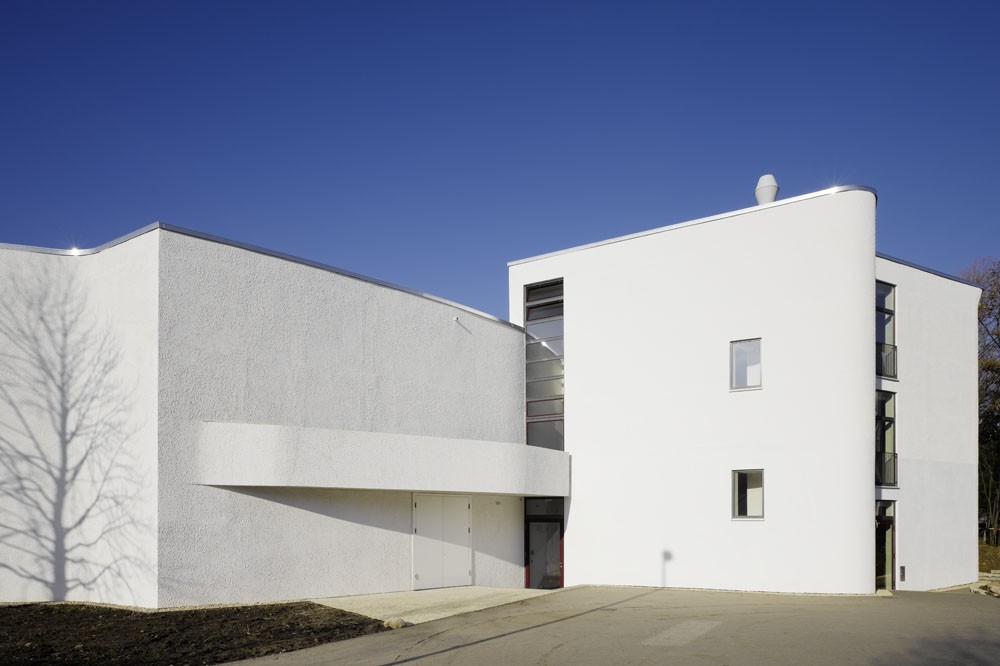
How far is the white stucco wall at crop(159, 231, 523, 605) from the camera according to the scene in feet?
46.6

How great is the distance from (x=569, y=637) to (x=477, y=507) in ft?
26.5

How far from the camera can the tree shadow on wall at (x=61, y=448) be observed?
46.5 ft

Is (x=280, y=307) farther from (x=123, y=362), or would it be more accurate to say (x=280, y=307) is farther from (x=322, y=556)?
(x=322, y=556)

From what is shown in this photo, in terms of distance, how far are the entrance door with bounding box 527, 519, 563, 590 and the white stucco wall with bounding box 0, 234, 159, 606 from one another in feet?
33.7

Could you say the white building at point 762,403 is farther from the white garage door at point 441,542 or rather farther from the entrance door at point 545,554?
the white garage door at point 441,542

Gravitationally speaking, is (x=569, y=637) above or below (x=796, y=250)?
below

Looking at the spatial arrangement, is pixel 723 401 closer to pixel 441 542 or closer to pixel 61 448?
pixel 441 542

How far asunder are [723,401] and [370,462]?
24.5 feet

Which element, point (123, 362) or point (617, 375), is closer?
point (123, 362)

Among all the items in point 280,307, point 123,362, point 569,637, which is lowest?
point 569,637

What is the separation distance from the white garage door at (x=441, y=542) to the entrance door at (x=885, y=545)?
342 inches

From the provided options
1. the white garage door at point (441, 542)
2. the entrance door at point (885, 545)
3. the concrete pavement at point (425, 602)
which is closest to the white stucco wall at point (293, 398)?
the white garage door at point (441, 542)

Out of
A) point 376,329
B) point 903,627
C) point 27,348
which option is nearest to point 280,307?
point 376,329

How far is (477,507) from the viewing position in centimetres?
2022
